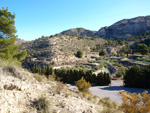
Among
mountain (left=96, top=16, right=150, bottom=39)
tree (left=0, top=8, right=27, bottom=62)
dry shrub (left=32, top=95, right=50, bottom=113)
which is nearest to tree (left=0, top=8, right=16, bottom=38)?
tree (left=0, top=8, right=27, bottom=62)

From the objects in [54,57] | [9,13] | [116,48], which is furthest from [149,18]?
[9,13]

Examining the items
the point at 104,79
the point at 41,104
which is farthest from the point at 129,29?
the point at 41,104

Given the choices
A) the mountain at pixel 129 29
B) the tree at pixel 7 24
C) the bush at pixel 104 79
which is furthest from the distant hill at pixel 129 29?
the tree at pixel 7 24

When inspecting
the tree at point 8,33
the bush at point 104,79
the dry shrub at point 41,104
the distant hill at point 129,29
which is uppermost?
the distant hill at point 129,29

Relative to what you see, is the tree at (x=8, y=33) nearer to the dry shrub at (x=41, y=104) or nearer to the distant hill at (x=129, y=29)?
the dry shrub at (x=41, y=104)

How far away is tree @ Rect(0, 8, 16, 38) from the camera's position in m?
10.3

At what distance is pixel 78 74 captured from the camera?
1862cm

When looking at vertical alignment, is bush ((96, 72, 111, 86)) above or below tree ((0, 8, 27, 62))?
below

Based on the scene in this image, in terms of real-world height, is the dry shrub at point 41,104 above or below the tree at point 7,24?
below

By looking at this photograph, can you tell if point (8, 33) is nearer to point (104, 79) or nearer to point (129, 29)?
point (104, 79)

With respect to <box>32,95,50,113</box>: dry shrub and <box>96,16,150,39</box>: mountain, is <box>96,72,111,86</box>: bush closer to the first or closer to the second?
<box>32,95,50,113</box>: dry shrub

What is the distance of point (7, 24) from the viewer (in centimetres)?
1056

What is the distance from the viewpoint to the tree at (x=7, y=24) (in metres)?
10.3

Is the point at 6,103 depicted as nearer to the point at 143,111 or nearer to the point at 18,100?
the point at 18,100
